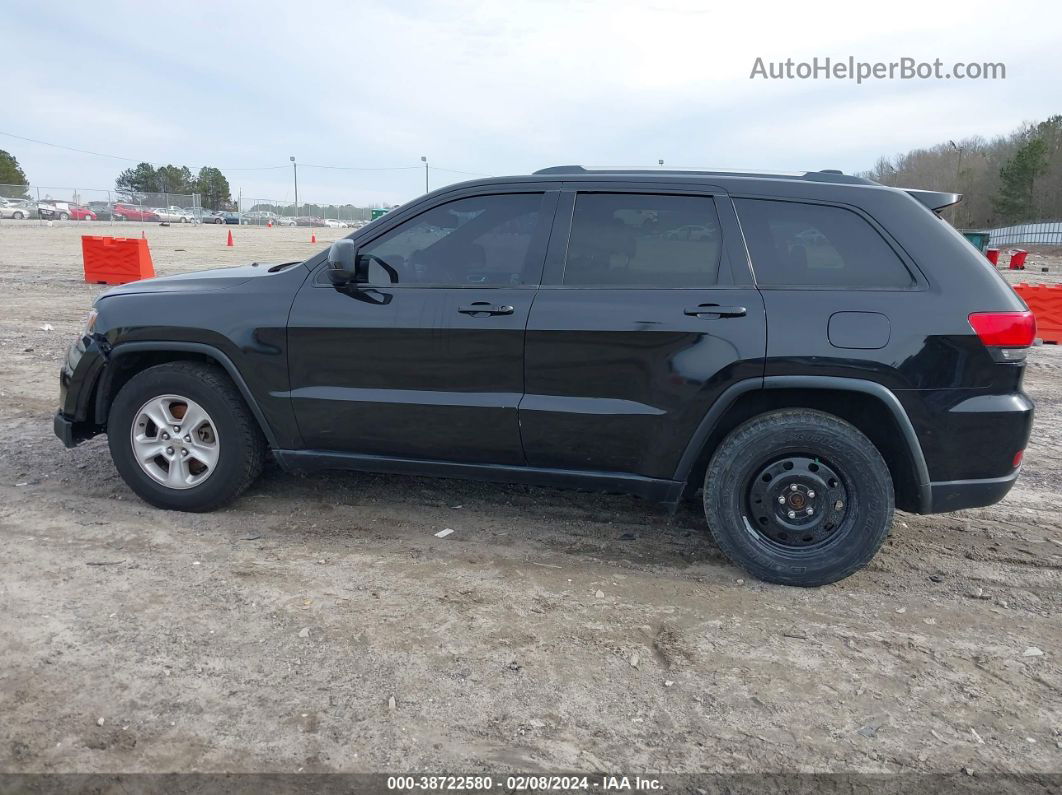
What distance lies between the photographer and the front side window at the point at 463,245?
165 inches

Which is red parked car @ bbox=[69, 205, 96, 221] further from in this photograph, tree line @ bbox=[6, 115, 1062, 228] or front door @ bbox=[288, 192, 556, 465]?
front door @ bbox=[288, 192, 556, 465]

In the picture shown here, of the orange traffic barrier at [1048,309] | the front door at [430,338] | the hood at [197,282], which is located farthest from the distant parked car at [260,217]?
the front door at [430,338]

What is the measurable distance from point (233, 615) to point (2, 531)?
5.63 ft

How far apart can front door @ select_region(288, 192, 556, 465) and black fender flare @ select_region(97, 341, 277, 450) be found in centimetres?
22

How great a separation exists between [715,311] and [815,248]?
562 mm

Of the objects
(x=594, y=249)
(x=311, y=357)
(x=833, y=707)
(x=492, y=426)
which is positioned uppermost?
(x=594, y=249)

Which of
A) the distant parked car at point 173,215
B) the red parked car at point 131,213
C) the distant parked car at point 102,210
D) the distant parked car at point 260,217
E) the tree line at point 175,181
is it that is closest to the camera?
the distant parked car at point 102,210

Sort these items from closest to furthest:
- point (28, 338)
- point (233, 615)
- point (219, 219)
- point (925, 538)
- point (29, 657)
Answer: point (29, 657)
point (233, 615)
point (925, 538)
point (28, 338)
point (219, 219)

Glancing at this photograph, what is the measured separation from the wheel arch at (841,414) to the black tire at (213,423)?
2.32 metres

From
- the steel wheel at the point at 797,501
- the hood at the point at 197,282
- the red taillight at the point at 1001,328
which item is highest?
the hood at the point at 197,282

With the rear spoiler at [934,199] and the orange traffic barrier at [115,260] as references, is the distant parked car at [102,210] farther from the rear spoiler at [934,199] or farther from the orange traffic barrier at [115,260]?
the rear spoiler at [934,199]

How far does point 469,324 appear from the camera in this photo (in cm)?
409

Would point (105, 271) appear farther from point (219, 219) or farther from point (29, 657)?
point (219, 219)

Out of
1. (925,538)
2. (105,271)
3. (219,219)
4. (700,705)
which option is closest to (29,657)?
(700,705)
